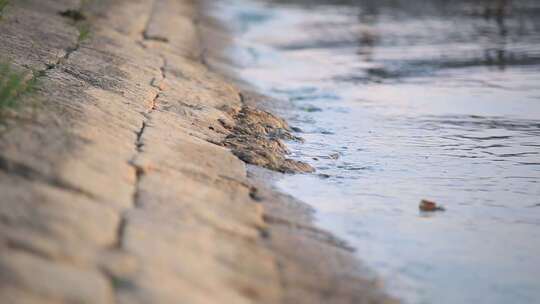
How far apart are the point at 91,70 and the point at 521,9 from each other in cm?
1707

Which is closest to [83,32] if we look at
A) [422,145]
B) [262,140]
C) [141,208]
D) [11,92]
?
[262,140]

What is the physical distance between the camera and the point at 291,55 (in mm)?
14156

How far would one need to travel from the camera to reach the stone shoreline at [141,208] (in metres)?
3.37

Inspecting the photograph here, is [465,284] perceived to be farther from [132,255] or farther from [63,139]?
[63,139]

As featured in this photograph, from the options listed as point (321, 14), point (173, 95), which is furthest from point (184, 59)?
point (321, 14)

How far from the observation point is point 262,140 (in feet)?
21.8

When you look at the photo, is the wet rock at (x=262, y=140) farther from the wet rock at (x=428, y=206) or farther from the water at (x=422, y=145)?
the wet rock at (x=428, y=206)

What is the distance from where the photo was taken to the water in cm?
449

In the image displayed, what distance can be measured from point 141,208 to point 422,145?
12.2 feet

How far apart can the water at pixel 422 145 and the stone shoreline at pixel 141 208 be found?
0.37 m

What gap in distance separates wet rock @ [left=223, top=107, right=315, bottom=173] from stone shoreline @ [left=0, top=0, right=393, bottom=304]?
1.1 inches

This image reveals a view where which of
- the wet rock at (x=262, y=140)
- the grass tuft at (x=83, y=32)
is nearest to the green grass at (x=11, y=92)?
the wet rock at (x=262, y=140)

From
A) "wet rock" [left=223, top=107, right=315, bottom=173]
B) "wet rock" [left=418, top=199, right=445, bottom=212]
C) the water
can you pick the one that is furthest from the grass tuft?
"wet rock" [left=418, top=199, right=445, bottom=212]

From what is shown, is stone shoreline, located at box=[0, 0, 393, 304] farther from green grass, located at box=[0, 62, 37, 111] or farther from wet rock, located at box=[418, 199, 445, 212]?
wet rock, located at box=[418, 199, 445, 212]
